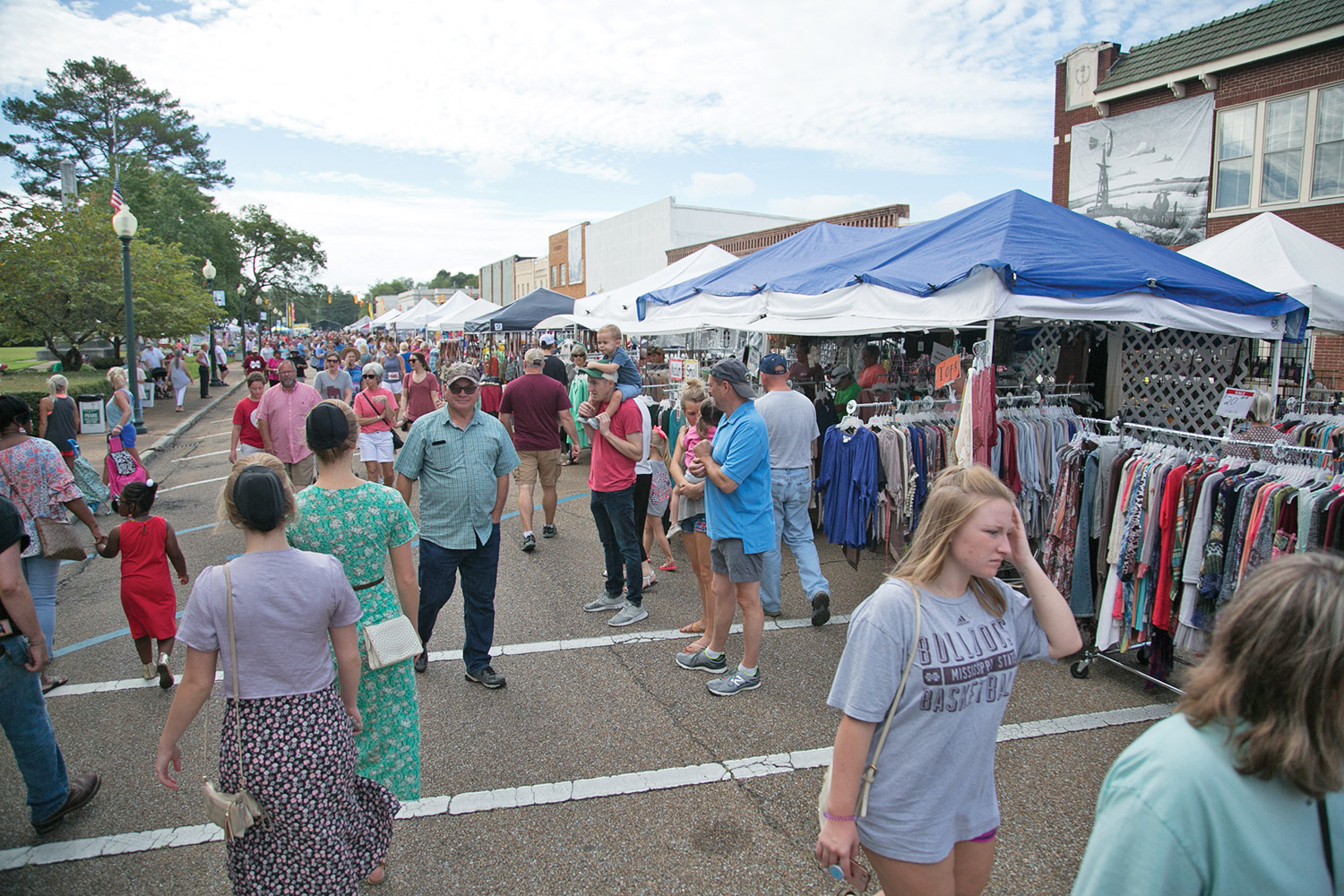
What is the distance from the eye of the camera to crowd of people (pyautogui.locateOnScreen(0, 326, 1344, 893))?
119 centimetres

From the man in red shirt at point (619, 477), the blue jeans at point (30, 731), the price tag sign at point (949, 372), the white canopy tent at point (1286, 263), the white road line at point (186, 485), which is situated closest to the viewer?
the blue jeans at point (30, 731)

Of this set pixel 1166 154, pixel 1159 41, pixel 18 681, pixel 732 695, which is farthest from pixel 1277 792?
pixel 1159 41

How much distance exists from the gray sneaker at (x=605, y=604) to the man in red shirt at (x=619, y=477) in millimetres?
114

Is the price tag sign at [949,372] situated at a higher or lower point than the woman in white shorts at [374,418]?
higher

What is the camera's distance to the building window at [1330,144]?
1305 centimetres

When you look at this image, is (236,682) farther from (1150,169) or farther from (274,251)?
(274,251)

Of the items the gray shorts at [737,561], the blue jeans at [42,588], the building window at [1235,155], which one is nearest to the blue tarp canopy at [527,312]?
the blue jeans at [42,588]

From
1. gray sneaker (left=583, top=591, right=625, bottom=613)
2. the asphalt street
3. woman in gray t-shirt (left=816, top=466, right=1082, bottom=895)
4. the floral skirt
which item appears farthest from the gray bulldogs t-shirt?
gray sneaker (left=583, top=591, right=625, bottom=613)

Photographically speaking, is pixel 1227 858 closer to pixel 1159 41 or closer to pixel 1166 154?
pixel 1166 154

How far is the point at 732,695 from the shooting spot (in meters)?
4.43

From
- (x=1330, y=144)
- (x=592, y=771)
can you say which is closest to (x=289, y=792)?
(x=592, y=771)

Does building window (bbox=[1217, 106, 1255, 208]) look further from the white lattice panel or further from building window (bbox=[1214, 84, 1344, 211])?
the white lattice panel

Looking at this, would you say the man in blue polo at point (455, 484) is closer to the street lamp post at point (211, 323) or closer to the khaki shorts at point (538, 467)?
the khaki shorts at point (538, 467)

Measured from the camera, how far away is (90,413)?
48.1 feet
